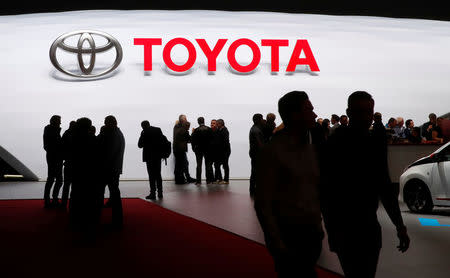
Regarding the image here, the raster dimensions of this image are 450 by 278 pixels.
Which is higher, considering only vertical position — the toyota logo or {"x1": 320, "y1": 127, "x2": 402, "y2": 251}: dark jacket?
the toyota logo

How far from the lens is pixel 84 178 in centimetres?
848

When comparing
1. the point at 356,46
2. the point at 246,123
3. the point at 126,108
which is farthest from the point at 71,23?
the point at 356,46

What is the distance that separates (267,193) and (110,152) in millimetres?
6007

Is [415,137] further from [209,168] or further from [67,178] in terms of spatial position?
[67,178]

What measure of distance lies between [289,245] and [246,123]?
1581cm

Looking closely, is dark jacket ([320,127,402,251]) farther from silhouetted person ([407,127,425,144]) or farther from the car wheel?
silhouetted person ([407,127,425,144])

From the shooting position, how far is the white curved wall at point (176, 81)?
60.1 feet

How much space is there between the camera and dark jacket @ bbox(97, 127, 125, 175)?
8.53 metres

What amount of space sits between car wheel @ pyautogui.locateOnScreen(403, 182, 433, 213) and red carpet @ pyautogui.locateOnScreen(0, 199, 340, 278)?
11.1 feet

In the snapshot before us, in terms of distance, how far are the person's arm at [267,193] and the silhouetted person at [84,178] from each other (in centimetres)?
586

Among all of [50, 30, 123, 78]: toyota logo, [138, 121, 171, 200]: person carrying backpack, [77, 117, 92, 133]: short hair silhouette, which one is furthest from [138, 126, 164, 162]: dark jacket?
[50, 30, 123, 78]: toyota logo

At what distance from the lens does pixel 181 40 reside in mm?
18344

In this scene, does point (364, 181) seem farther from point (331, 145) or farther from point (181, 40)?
point (181, 40)

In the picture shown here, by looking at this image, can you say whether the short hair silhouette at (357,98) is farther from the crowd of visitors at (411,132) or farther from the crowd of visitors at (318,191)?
the crowd of visitors at (411,132)
